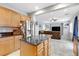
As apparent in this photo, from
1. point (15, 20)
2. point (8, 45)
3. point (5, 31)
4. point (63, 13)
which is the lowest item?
point (8, 45)

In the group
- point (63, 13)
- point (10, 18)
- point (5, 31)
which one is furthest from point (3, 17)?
point (63, 13)

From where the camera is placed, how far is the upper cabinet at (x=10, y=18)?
12.0 ft

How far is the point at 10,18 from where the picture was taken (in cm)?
412

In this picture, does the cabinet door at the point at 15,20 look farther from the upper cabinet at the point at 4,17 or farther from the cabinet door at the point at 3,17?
the cabinet door at the point at 3,17

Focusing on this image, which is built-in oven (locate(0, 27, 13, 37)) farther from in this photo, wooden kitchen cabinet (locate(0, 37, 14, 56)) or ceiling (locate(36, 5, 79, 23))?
ceiling (locate(36, 5, 79, 23))

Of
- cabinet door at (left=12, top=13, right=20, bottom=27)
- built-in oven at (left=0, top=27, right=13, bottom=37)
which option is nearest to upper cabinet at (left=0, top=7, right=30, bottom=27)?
cabinet door at (left=12, top=13, right=20, bottom=27)

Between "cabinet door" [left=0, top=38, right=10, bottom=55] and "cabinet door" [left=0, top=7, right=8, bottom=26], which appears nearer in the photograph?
"cabinet door" [left=0, top=38, right=10, bottom=55]

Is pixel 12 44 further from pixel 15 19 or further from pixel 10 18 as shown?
pixel 15 19

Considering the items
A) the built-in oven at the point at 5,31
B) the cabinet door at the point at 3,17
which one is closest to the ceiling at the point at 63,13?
the built-in oven at the point at 5,31

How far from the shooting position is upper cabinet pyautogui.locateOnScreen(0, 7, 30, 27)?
3.65m

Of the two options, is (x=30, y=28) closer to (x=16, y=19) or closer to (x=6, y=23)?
(x=16, y=19)

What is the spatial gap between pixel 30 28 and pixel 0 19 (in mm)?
1765

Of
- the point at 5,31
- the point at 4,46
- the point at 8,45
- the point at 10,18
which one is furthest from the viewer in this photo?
the point at 5,31

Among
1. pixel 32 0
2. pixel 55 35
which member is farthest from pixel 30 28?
pixel 55 35
